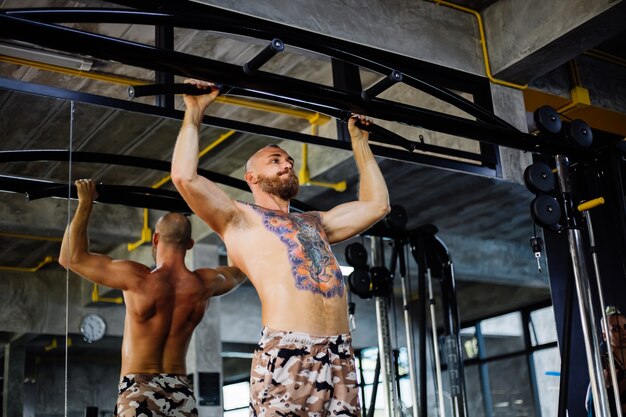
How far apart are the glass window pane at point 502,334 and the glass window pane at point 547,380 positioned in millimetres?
373

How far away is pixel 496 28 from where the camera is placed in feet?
17.8

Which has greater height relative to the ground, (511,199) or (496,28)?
(496,28)

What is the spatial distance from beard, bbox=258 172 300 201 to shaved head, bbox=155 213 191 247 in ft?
Answer: 3.93

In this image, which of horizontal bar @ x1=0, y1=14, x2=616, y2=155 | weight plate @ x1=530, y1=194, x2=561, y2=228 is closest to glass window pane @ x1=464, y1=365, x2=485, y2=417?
weight plate @ x1=530, y1=194, x2=561, y2=228

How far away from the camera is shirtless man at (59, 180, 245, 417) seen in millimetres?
3711

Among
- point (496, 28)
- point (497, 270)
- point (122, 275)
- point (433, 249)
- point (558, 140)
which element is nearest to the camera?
point (122, 275)

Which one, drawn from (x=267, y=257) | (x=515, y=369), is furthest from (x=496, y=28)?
(x=515, y=369)

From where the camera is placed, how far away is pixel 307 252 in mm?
2875

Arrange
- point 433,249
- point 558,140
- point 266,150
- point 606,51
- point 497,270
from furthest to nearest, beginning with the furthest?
1. point 497,270
2. point 606,51
3. point 433,249
4. point 558,140
5. point 266,150

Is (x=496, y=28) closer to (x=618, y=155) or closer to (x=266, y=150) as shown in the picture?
(x=618, y=155)

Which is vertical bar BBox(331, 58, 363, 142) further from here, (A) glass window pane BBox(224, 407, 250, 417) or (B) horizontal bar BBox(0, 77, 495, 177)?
(A) glass window pane BBox(224, 407, 250, 417)

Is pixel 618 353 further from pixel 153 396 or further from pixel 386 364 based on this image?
pixel 153 396

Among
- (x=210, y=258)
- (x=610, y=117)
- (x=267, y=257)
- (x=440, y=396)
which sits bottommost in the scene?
(x=440, y=396)

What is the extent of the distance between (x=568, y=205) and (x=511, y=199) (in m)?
1.97
